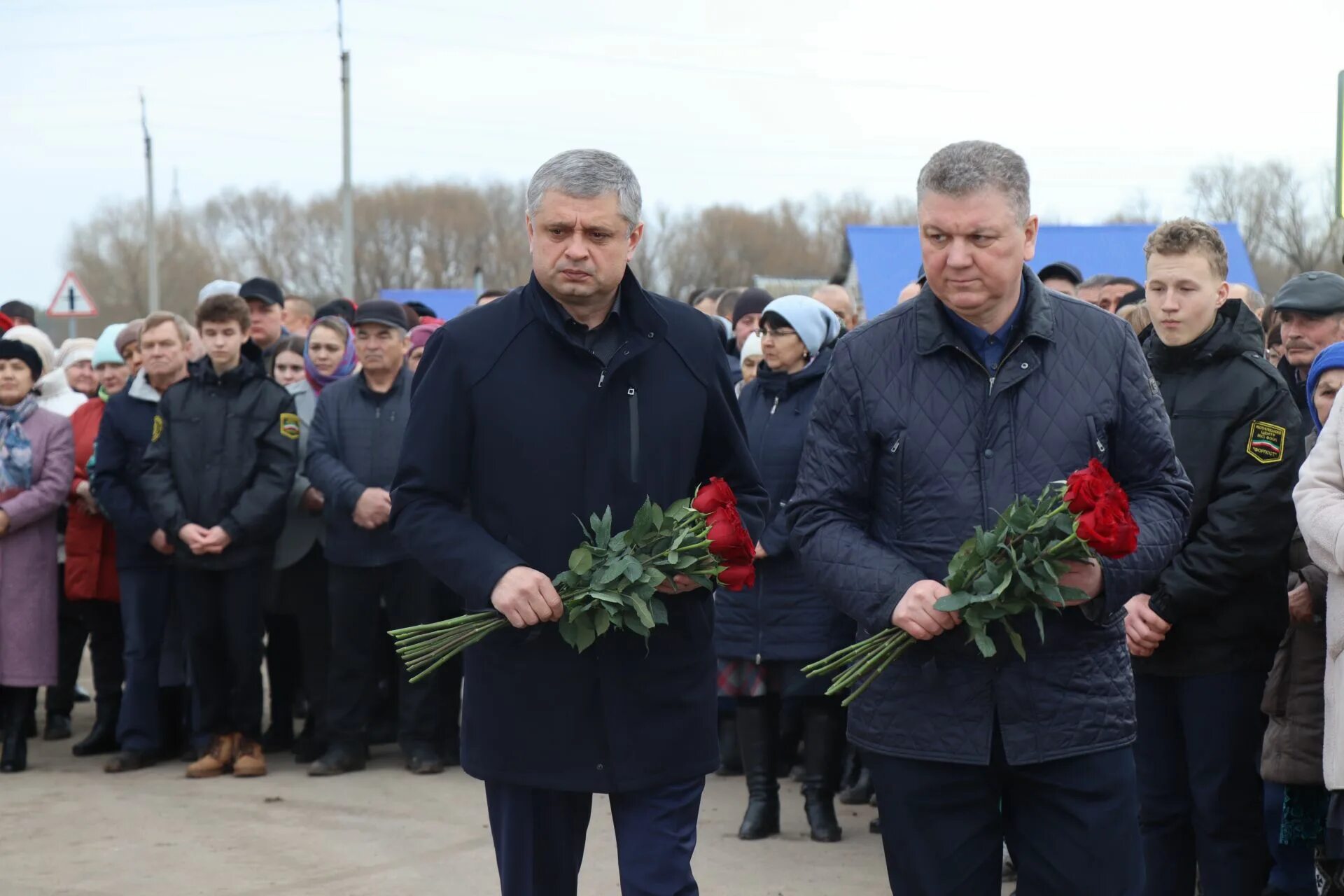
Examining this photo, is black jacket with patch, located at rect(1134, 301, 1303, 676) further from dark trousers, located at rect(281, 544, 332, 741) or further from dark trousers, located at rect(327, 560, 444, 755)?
dark trousers, located at rect(281, 544, 332, 741)

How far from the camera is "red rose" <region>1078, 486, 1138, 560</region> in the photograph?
3.42 metres

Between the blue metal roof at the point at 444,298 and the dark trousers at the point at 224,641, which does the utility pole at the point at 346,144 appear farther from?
the dark trousers at the point at 224,641

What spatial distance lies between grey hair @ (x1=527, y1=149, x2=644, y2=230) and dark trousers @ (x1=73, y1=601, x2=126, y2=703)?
6514mm

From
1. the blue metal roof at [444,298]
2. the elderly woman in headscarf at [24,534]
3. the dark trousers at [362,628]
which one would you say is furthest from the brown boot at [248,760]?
the blue metal roof at [444,298]

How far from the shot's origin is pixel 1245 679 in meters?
5.31

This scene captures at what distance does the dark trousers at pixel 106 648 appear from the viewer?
9578mm

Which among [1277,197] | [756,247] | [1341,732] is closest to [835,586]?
[1341,732]

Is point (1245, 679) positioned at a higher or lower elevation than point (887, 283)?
lower

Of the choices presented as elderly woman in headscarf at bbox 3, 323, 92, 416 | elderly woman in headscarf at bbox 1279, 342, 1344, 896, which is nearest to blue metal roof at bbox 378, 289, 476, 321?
elderly woman in headscarf at bbox 3, 323, 92, 416

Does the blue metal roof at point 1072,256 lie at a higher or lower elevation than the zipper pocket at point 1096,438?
higher

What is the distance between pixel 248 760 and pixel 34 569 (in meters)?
1.67

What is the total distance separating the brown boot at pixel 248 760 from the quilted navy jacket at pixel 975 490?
556 centimetres

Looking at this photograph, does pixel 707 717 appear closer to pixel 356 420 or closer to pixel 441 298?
pixel 356 420

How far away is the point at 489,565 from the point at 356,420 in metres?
5.00
